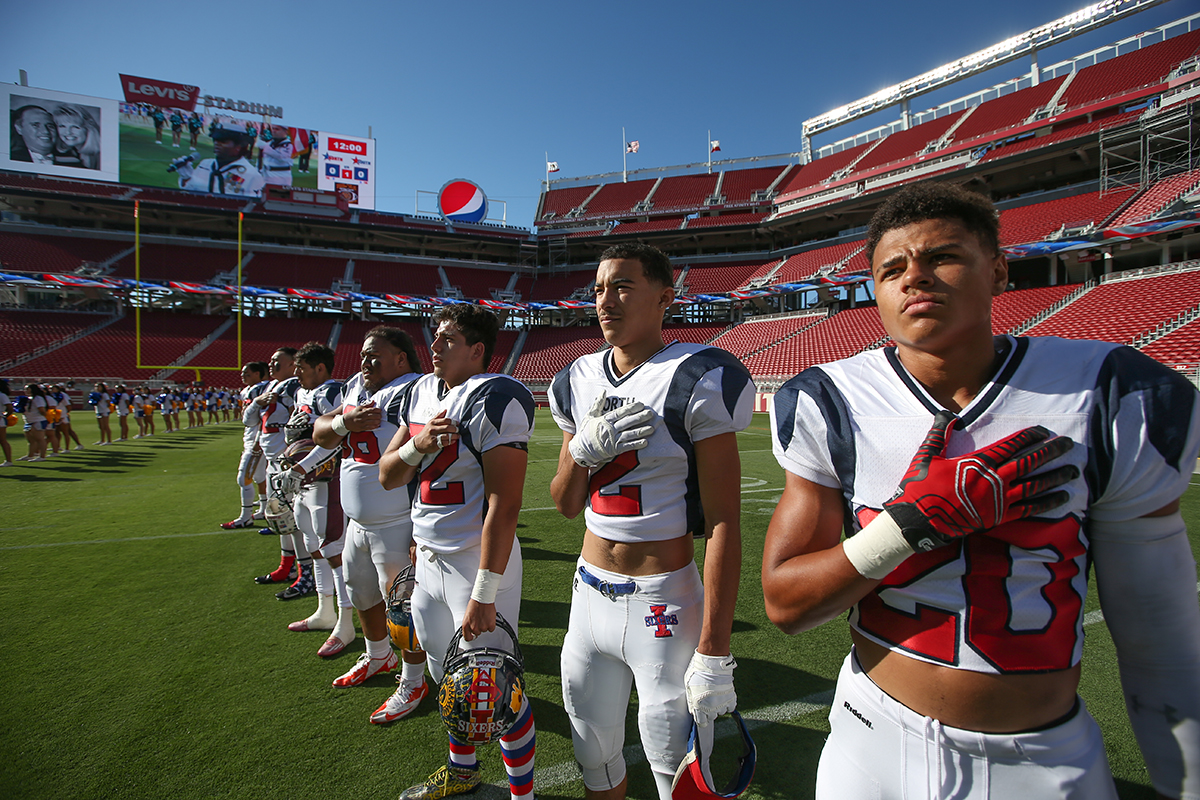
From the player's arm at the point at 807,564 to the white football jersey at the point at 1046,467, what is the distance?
82 millimetres

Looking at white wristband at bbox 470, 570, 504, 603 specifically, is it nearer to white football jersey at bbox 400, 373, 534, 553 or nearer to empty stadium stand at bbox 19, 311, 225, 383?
white football jersey at bbox 400, 373, 534, 553

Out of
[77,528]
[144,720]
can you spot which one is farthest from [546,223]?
[144,720]

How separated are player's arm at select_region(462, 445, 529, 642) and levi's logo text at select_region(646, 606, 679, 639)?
704 mm

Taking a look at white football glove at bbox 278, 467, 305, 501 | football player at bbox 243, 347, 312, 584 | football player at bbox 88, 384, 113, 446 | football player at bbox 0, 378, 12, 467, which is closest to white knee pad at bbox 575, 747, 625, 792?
white football glove at bbox 278, 467, 305, 501

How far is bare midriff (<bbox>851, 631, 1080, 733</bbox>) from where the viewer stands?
1.08 metres

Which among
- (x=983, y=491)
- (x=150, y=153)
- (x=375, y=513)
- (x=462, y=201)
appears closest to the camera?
(x=983, y=491)

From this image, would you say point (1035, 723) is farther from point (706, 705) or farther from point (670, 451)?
point (670, 451)

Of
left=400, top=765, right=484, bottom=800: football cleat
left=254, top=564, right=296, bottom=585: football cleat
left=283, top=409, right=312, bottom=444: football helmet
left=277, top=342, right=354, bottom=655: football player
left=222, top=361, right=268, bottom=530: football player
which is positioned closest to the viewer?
left=400, top=765, right=484, bottom=800: football cleat

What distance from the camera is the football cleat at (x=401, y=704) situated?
9.63 feet

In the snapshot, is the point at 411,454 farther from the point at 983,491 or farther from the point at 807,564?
the point at 983,491

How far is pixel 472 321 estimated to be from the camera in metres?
2.81

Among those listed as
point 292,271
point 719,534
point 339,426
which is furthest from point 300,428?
point 292,271

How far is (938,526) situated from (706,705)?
0.99m

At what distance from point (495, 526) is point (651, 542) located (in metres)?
0.73
